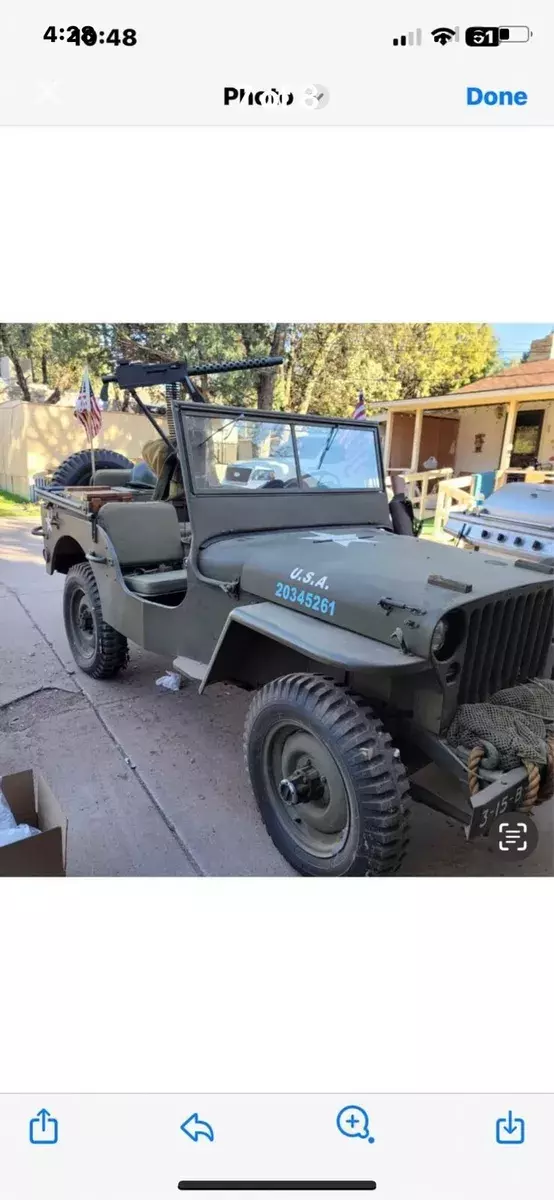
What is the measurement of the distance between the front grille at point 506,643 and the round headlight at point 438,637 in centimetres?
14

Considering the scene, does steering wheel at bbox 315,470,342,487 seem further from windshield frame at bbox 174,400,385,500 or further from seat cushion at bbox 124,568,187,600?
seat cushion at bbox 124,568,187,600

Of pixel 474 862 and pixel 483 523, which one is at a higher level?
pixel 483 523

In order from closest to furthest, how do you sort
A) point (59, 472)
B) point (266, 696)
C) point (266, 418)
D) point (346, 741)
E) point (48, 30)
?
point (48, 30) → point (346, 741) → point (266, 696) → point (266, 418) → point (59, 472)

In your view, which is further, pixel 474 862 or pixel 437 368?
pixel 437 368

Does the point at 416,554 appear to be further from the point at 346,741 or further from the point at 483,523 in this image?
the point at 483,523

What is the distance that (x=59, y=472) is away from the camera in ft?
18.0

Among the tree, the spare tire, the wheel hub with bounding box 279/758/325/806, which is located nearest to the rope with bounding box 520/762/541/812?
the wheel hub with bounding box 279/758/325/806

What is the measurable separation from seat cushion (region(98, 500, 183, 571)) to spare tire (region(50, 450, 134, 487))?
1.82m

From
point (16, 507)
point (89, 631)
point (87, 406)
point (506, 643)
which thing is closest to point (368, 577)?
point (506, 643)

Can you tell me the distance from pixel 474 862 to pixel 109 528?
2.68 meters

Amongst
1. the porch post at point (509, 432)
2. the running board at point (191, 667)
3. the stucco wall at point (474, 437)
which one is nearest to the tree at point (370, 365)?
the stucco wall at point (474, 437)

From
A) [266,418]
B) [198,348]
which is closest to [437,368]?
[198,348]

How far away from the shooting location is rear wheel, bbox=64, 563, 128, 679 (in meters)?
4.09

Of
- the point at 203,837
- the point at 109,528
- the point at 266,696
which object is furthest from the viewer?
the point at 109,528
